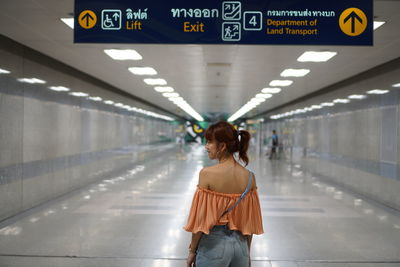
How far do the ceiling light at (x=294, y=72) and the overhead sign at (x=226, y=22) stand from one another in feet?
17.5

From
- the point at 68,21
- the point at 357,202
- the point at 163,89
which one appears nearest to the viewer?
the point at 68,21

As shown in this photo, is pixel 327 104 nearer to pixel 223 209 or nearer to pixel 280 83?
pixel 280 83

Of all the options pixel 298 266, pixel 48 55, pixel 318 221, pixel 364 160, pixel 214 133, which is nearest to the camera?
pixel 214 133

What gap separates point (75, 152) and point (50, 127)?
70.1 inches

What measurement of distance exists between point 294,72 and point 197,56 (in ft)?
10.4

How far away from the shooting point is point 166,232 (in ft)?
18.9

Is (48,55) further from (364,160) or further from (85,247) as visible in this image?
(364,160)

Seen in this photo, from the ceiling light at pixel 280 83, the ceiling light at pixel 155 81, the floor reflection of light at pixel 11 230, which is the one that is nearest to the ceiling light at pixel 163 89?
the ceiling light at pixel 155 81

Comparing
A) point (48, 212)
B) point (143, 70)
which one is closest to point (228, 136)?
point (48, 212)

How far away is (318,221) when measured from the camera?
6.66 metres

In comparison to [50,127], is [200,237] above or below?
below

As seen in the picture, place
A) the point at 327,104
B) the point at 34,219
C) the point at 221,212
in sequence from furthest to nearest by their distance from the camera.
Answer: the point at 327,104, the point at 34,219, the point at 221,212

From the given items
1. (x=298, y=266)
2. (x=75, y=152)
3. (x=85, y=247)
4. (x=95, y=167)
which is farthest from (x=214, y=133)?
(x=95, y=167)

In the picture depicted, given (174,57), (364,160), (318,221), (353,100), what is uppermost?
(174,57)
